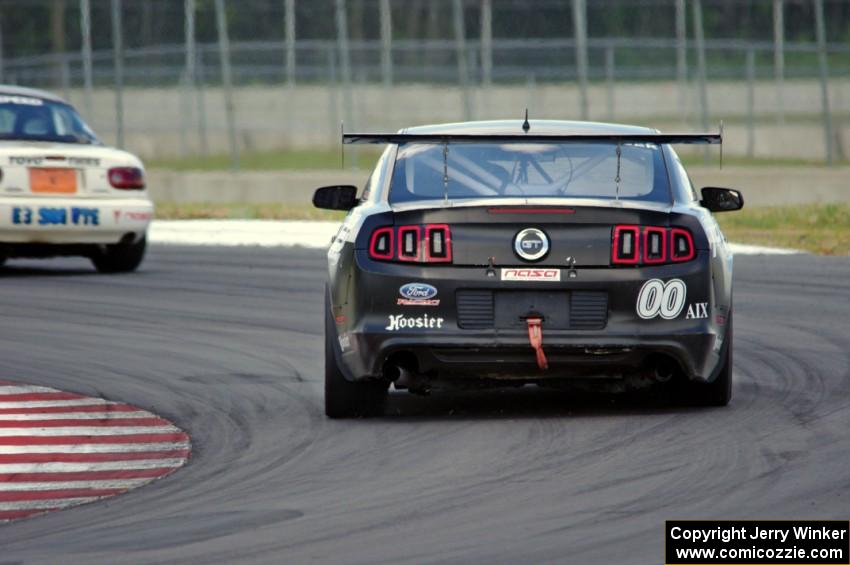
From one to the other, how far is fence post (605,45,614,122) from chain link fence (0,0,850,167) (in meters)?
0.02

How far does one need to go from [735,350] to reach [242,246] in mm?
10685

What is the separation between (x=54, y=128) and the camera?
17078mm

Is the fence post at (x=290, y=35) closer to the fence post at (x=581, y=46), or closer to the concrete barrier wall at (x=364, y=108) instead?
the concrete barrier wall at (x=364, y=108)

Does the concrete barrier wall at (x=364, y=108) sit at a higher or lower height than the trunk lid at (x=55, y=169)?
lower

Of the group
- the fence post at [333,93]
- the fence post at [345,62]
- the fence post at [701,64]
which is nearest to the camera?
the fence post at [701,64]

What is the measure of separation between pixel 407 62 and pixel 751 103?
18.3 ft

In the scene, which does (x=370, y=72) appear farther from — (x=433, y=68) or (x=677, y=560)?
(x=677, y=560)

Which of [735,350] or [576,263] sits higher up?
[576,263]

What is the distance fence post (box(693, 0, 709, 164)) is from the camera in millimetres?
29453

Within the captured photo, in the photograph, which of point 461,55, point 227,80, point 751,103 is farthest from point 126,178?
point 751,103

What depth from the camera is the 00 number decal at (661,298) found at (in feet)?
29.3

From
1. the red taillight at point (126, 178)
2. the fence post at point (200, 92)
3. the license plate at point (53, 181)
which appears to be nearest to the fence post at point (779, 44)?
Answer: the fence post at point (200, 92)

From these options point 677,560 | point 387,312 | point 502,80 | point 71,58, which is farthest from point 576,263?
point 71,58

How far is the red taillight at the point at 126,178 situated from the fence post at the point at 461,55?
1182 centimetres
